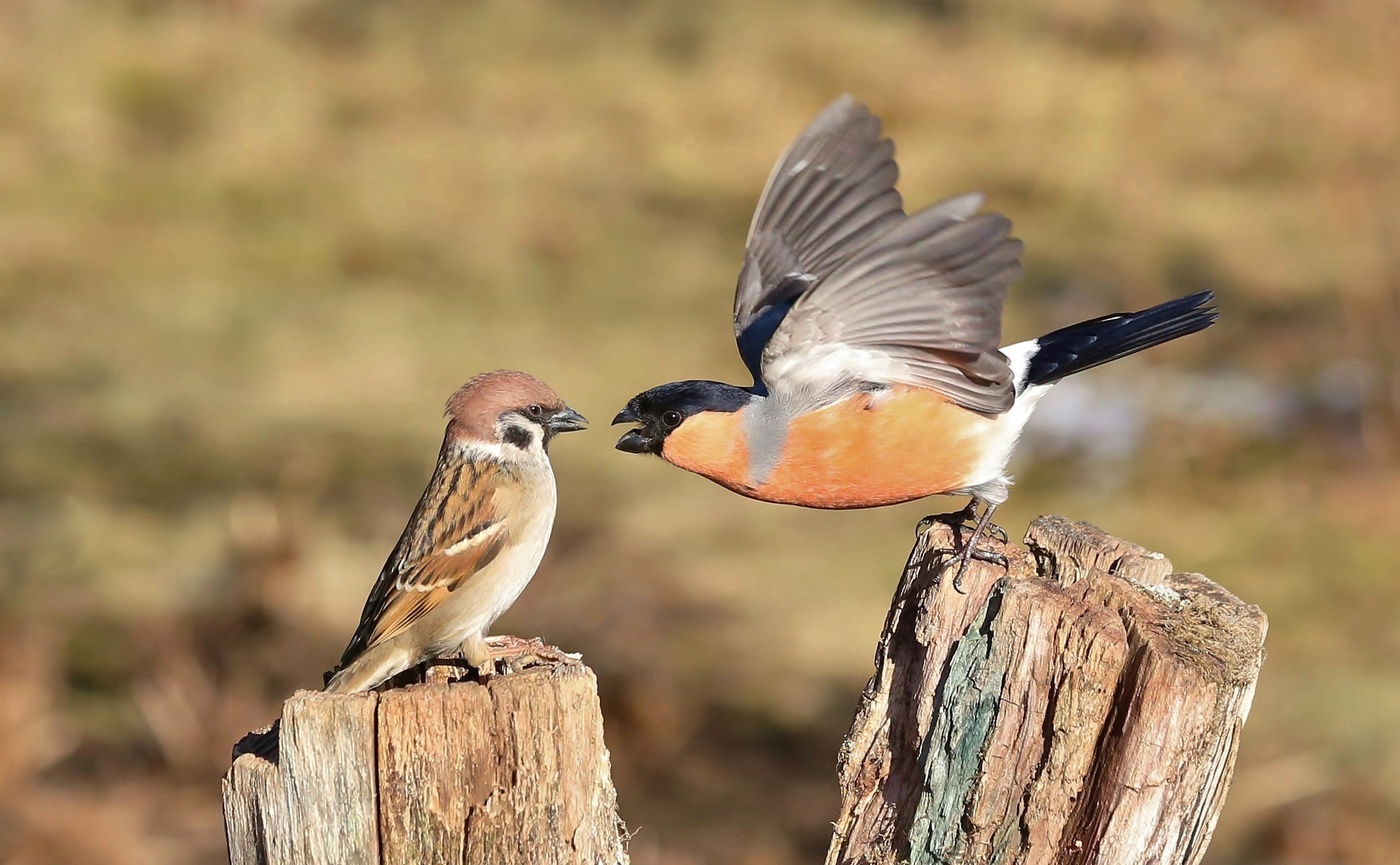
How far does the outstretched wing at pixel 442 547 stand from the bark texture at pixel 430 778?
49.6 inches

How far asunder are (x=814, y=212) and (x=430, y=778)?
2.05m

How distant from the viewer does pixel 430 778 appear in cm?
263

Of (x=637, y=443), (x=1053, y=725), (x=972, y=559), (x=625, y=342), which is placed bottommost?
(x=1053, y=725)

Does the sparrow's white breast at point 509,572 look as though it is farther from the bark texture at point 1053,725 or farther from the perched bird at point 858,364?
the bark texture at point 1053,725

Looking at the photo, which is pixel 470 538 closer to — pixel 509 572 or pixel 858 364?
pixel 509 572

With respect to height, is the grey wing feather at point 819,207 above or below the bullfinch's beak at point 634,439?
above

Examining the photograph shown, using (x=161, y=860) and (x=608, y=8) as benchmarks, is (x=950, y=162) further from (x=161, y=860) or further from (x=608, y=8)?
(x=161, y=860)

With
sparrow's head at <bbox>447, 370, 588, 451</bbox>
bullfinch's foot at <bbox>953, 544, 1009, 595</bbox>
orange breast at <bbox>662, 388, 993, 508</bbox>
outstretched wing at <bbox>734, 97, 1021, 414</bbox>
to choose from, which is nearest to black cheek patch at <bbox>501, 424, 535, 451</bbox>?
sparrow's head at <bbox>447, 370, 588, 451</bbox>

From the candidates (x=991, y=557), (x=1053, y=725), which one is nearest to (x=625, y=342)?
(x=991, y=557)

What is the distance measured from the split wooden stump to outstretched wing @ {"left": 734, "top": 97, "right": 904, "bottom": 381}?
1.02 metres

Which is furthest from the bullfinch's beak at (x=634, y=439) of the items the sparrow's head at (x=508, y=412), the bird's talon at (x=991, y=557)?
the bird's talon at (x=991, y=557)

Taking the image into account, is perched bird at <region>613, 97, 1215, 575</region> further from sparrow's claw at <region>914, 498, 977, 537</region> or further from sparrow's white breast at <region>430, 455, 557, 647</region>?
sparrow's white breast at <region>430, 455, 557, 647</region>

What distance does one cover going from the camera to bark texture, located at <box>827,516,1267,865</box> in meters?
2.80

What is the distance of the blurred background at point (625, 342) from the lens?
20.9ft
